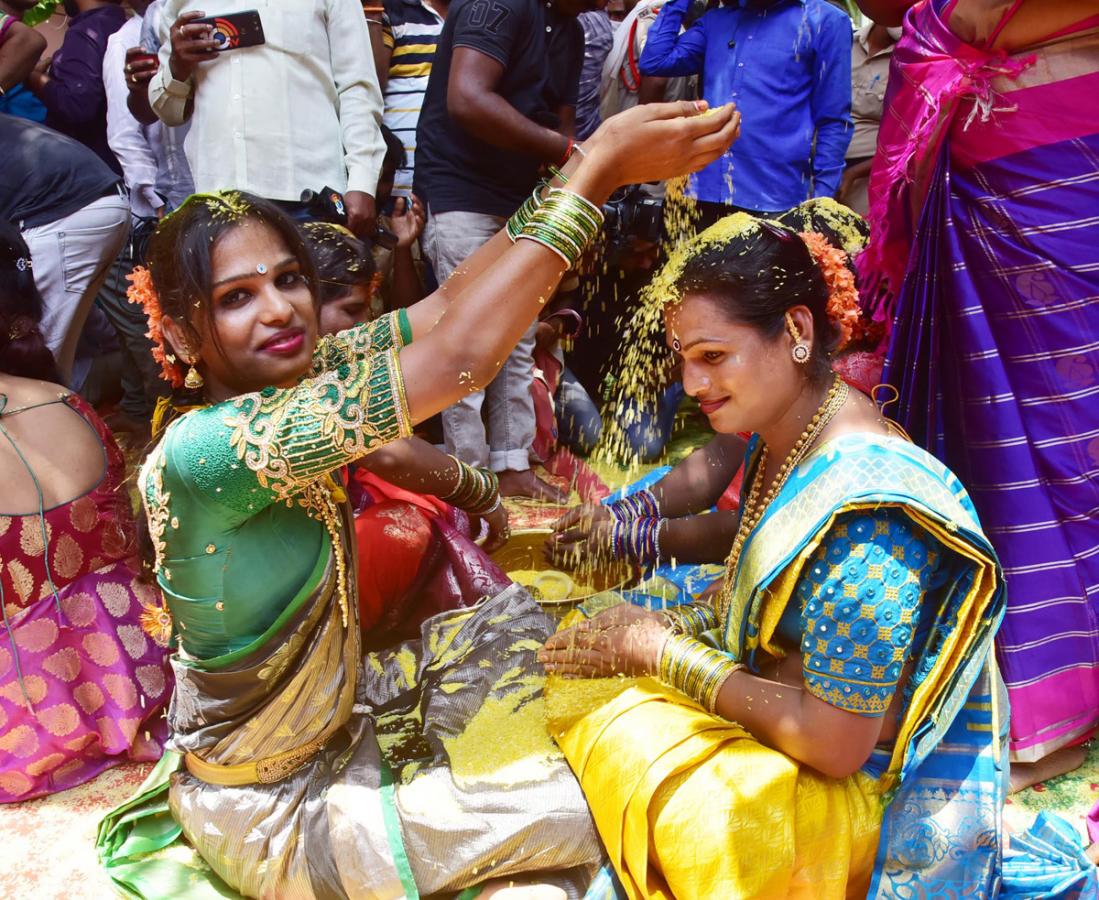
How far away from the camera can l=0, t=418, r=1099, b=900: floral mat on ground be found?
2.32 meters

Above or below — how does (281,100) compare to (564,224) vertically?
below

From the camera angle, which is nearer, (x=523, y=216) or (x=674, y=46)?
(x=523, y=216)

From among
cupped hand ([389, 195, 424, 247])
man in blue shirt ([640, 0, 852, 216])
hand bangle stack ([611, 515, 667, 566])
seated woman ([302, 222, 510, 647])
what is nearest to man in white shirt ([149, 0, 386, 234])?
cupped hand ([389, 195, 424, 247])

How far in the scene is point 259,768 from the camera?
2.13 meters

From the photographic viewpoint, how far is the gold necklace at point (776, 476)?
2.07 metres

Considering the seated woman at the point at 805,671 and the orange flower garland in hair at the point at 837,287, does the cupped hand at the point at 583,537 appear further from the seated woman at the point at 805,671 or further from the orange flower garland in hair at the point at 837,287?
the orange flower garland in hair at the point at 837,287

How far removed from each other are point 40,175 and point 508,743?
11.6 ft

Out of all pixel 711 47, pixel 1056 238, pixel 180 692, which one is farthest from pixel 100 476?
pixel 711 47

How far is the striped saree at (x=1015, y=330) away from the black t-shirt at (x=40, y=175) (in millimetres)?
3502

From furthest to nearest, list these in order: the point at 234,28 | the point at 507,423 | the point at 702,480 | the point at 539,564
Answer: the point at 507,423 → the point at 234,28 → the point at 539,564 → the point at 702,480

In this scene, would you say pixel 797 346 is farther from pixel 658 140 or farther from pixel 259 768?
pixel 259 768

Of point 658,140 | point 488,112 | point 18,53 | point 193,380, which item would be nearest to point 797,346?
point 658,140

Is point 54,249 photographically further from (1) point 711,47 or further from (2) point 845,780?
(2) point 845,780

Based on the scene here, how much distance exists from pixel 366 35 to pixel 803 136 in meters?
2.16
